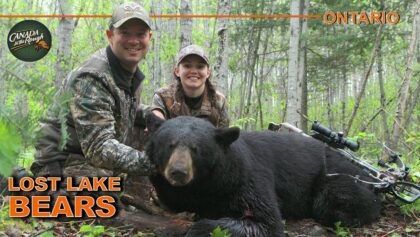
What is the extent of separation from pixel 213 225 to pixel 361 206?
182 cm

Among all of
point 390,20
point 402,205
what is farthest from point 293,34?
point 402,205

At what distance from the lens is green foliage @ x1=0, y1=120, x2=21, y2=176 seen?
3.25 feet

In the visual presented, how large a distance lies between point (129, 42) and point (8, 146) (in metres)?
3.37

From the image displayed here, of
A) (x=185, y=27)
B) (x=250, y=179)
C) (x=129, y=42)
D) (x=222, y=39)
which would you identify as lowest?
(x=250, y=179)

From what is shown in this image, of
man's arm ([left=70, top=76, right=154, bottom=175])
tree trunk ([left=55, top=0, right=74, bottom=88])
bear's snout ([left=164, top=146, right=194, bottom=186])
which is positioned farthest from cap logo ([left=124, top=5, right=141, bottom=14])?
tree trunk ([left=55, top=0, right=74, bottom=88])

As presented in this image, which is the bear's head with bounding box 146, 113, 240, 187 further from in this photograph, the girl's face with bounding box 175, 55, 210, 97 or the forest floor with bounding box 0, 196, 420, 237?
the girl's face with bounding box 175, 55, 210, 97

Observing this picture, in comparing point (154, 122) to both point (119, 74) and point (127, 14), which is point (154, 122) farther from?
point (127, 14)

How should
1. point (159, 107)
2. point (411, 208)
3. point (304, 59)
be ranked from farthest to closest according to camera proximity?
point (304, 59) → point (159, 107) → point (411, 208)

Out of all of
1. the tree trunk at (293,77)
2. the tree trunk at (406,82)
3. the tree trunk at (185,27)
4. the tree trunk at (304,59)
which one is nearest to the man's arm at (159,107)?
the tree trunk at (185,27)

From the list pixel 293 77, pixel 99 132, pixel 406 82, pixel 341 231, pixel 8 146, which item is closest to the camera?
pixel 8 146

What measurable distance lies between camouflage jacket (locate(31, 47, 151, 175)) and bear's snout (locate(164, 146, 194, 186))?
1.58ft

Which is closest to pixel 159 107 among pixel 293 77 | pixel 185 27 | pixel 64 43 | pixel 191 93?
pixel 191 93

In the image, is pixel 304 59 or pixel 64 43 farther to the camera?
pixel 304 59

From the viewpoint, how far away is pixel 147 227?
3.58m
